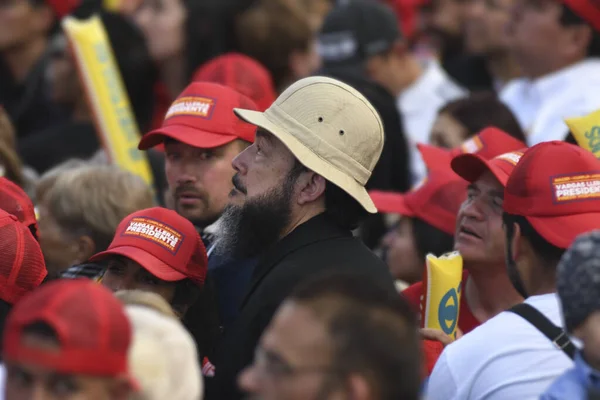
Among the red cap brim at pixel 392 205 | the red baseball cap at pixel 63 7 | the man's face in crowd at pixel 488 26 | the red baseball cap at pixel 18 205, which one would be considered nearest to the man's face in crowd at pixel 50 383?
the red baseball cap at pixel 18 205

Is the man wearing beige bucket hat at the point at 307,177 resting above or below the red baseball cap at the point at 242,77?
above

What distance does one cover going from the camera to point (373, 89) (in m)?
6.46

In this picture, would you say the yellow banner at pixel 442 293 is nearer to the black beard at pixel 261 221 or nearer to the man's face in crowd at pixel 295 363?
the black beard at pixel 261 221

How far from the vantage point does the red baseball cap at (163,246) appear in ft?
13.1

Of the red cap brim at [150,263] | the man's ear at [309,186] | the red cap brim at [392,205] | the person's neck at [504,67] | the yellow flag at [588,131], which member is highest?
the man's ear at [309,186]

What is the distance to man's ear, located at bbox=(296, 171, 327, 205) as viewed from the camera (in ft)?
12.5

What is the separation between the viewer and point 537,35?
22.5ft

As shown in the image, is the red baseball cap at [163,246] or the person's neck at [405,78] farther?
the person's neck at [405,78]

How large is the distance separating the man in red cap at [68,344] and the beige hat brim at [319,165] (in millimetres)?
1363

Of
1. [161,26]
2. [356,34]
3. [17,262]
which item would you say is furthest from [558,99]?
[17,262]

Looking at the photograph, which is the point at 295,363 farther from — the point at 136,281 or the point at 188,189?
the point at 188,189

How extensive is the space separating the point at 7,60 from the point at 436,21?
392cm

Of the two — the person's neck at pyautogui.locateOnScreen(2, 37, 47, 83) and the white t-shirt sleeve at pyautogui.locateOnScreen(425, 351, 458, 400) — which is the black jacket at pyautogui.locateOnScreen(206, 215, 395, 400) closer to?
the white t-shirt sleeve at pyautogui.locateOnScreen(425, 351, 458, 400)

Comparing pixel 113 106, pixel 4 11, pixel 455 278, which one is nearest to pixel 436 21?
pixel 4 11
